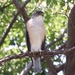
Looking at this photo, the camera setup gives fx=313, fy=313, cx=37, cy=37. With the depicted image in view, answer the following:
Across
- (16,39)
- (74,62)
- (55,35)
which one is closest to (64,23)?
(55,35)

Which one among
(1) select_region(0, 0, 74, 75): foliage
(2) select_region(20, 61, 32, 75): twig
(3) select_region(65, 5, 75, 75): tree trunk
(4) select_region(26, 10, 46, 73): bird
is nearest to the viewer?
(3) select_region(65, 5, 75, 75): tree trunk

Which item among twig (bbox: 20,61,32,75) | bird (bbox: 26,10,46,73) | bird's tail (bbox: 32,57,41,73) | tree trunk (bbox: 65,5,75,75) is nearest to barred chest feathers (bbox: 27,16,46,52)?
bird (bbox: 26,10,46,73)

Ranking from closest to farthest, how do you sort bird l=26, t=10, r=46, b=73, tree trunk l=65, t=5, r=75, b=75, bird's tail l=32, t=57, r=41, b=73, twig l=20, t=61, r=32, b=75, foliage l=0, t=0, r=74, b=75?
tree trunk l=65, t=5, r=75, b=75
bird's tail l=32, t=57, r=41, b=73
bird l=26, t=10, r=46, b=73
twig l=20, t=61, r=32, b=75
foliage l=0, t=0, r=74, b=75

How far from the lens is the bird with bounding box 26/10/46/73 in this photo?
5.75 meters

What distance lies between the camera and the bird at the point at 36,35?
575 cm

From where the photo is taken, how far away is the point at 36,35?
5812 millimetres

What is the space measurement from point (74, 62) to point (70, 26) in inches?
25.2

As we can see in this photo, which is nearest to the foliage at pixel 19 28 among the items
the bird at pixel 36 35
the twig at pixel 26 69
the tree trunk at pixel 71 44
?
the twig at pixel 26 69

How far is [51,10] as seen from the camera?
664cm

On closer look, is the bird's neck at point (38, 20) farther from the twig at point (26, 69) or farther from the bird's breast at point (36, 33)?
the twig at point (26, 69)

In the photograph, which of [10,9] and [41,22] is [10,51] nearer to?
[10,9]

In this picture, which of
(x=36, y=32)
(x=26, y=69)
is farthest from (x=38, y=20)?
(x=26, y=69)

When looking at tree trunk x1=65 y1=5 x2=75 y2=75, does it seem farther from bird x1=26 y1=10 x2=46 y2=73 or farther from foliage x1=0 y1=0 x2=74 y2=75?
foliage x1=0 y1=0 x2=74 y2=75

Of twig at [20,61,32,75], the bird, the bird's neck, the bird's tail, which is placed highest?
the bird's neck
